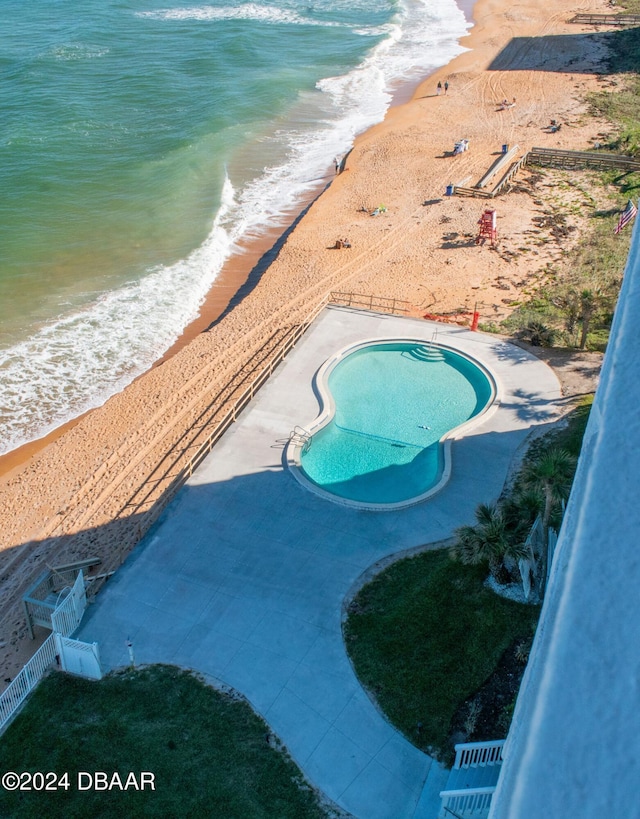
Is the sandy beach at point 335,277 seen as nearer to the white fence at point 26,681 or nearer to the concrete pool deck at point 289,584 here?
the white fence at point 26,681

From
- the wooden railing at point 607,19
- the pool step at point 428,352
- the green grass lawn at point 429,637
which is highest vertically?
the wooden railing at point 607,19

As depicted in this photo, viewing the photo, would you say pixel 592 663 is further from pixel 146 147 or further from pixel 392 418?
pixel 146 147

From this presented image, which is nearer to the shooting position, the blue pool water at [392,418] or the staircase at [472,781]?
the staircase at [472,781]

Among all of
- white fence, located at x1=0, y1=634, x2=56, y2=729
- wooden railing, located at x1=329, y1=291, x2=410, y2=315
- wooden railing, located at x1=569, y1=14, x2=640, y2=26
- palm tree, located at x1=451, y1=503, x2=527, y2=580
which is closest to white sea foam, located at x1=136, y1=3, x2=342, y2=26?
wooden railing, located at x1=569, y1=14, x2=640, y2=26

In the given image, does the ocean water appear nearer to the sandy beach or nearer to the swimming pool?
the sandy beach

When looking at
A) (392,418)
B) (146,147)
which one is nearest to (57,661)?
(392,418)

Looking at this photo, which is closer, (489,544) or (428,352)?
(489,544)

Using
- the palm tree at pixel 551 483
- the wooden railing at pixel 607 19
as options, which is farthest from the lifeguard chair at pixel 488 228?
the wooden railing at pixel 607 19

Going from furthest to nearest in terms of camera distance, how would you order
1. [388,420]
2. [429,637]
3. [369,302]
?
[369,302] → [388,420] → [429,637]
